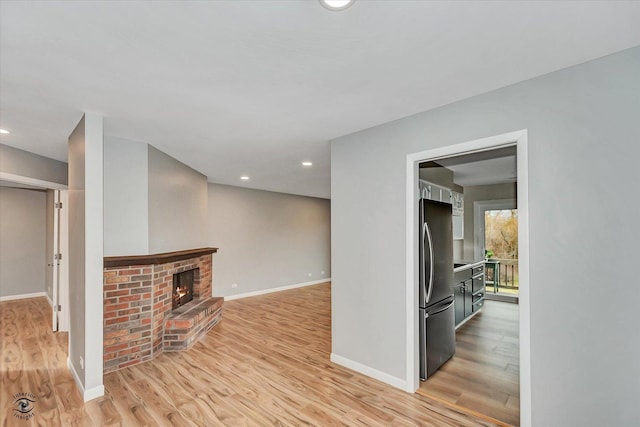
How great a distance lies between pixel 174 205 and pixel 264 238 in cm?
321

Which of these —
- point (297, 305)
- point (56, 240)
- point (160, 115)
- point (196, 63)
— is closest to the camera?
point (196, 63)

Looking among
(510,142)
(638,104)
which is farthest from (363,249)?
(638,104)

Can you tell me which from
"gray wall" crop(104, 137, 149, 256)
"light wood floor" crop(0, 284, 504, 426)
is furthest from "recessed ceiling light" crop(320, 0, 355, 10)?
"gray wall" crop(104, 137, 149, 256)

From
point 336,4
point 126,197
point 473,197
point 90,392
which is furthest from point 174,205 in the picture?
point 473,197

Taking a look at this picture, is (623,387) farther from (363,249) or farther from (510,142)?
(363,249)

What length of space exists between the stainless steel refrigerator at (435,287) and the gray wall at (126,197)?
3.17 metres

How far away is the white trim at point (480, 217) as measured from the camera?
19.8 feet

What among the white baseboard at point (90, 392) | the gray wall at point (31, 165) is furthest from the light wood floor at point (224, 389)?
the gray wall at point (31, 165)

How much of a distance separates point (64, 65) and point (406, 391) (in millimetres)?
3608

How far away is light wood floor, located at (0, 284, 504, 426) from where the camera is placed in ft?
7.88

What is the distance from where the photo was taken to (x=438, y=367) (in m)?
3.19

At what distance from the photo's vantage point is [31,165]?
12.9ft

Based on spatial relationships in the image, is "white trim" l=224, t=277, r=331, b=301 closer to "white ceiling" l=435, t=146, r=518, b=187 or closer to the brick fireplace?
the brick fireplace

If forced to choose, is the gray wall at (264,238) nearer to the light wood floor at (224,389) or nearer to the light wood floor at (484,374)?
the light wood floor at (224,389)
